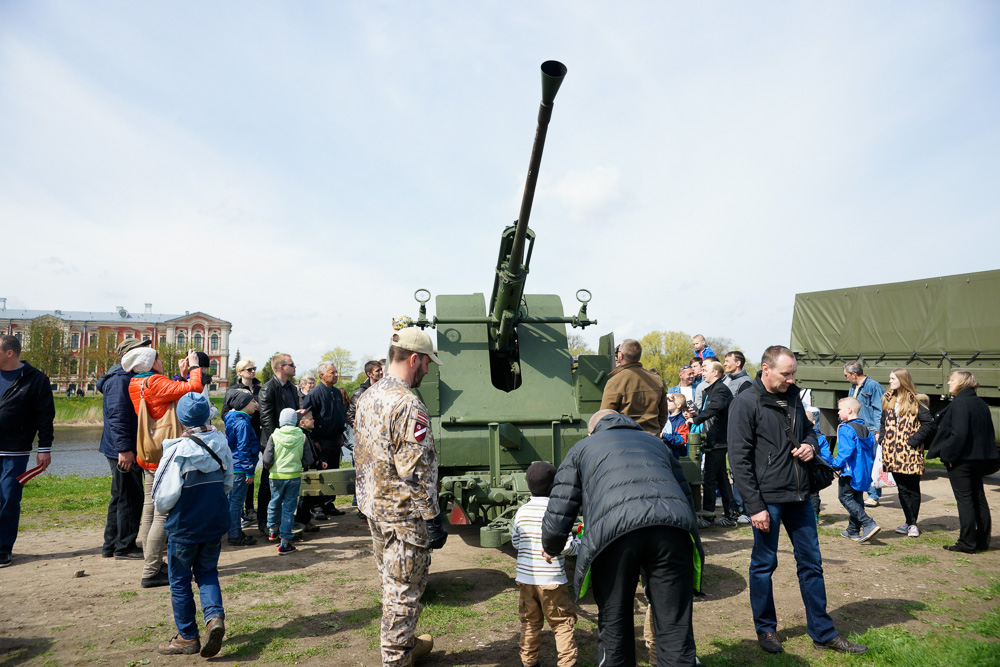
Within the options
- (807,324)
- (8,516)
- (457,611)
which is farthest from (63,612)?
(807,324)

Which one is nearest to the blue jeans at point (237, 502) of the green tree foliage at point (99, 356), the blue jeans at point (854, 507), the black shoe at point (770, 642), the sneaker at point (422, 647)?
the sneaker at point (422, 647)

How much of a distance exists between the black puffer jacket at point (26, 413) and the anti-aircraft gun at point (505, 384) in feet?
12.1

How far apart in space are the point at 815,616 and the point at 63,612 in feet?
17.4

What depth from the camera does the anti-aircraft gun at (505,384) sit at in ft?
18.5

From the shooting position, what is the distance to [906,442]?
6.80 metres

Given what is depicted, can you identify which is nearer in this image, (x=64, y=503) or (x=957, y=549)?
(x=957, y=549)

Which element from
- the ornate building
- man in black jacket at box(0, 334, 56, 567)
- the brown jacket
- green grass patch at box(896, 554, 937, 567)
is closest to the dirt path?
green grass patch at box(896, 554, 937, 567)

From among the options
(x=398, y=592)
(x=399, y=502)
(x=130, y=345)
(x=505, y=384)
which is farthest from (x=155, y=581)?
(x=505, y=384)

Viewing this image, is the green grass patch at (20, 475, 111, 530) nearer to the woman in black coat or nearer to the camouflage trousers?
the camouflage trousers

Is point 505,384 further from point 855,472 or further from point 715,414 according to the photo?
point 855,472

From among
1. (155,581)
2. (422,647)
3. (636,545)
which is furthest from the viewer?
(155,581)

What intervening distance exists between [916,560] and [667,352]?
57.2 meters

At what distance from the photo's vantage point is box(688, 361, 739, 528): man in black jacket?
24.7ft

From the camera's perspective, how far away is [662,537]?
2875 millimetres
